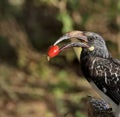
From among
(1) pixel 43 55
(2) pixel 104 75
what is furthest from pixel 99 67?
(1) pixel 43 55

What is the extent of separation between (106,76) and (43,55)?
5.53m

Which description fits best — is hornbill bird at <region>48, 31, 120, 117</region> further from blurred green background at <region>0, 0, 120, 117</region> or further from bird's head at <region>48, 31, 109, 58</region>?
blurred green background at <region>0, 0, 120, 117</region>

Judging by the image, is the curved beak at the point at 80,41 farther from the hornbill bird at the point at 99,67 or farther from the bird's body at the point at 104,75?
the bird's body at the point at 104,75

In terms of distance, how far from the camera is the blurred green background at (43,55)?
353 inches

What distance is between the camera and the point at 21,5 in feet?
37.2

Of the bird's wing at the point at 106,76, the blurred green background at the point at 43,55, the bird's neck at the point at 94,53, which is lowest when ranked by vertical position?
the bird's wing at the point at 106,76

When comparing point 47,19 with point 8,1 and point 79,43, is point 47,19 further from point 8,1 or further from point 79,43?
point 79,43

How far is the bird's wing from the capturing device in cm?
496

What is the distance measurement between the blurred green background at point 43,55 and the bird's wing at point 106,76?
306 centimetres

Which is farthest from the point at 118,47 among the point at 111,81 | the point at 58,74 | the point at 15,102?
the point at 111,81

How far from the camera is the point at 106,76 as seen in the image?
501 cm

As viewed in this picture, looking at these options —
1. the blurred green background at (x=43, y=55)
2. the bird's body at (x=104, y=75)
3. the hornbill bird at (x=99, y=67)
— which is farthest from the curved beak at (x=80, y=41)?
the blurred green background at (x=43, y=55)

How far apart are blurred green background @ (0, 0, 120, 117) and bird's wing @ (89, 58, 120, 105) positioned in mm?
3061

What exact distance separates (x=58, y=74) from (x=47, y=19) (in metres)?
1.55
